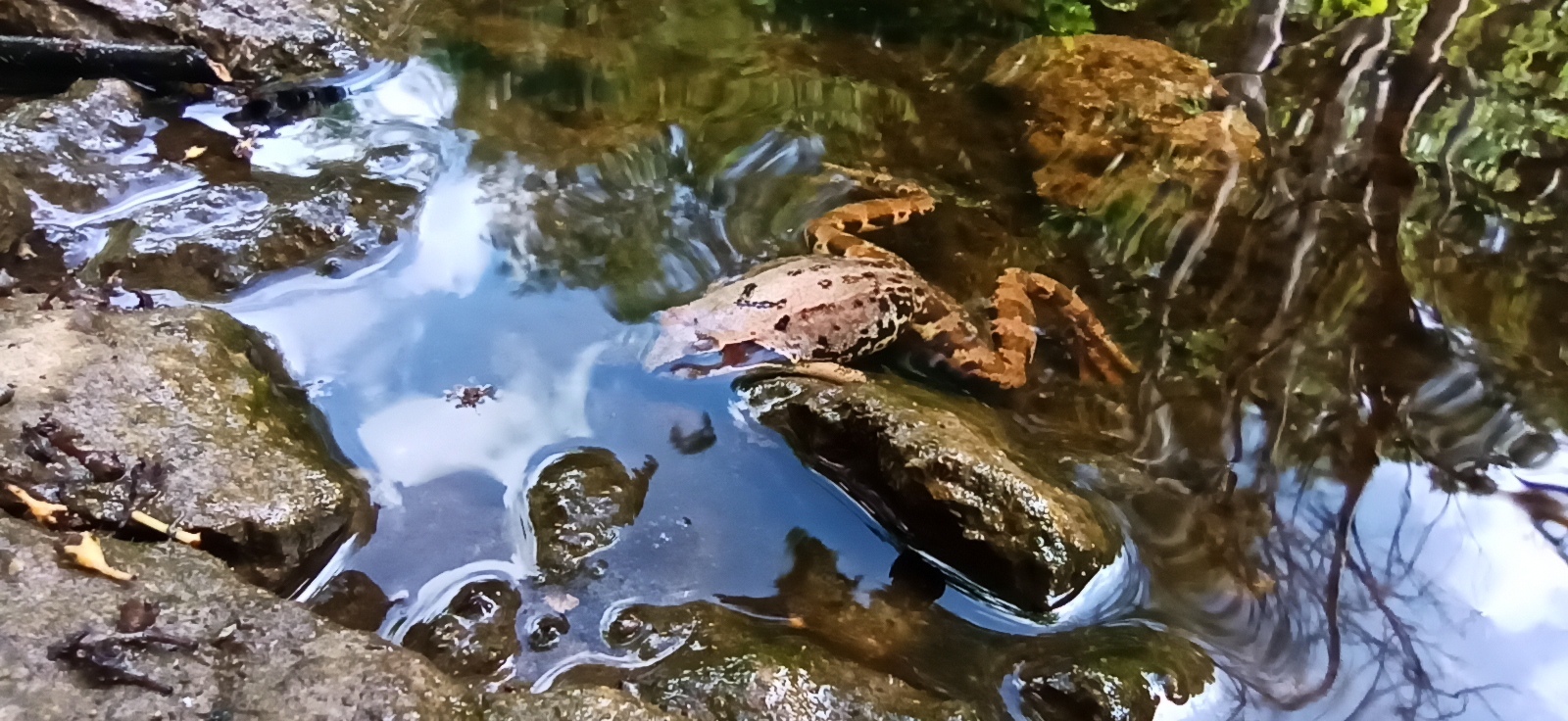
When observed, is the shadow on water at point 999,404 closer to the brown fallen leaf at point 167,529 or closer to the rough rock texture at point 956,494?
the rough rock texture at point 956,494

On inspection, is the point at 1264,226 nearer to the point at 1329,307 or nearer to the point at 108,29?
the point at 1329,307

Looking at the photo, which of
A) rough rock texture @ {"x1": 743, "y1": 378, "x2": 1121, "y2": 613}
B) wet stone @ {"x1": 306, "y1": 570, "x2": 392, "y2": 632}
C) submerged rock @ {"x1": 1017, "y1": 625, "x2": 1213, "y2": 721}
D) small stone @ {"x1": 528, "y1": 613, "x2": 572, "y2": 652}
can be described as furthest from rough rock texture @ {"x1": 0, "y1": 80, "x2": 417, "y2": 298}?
submerged rock @ {"x1": 1017, "y1": 625, "x2": 1213, "y2": 721}

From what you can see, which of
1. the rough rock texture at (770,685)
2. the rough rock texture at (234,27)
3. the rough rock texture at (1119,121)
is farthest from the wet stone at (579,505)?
the rough rock texture at (234,27)

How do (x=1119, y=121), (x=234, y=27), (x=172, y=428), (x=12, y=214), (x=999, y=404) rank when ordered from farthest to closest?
(x=1119, y=121)
(x=234, y=27)
(x=999, y=404)
(x=12, y=214)
(x=172, y=428)

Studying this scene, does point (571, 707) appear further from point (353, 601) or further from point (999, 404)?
point (999, 404)

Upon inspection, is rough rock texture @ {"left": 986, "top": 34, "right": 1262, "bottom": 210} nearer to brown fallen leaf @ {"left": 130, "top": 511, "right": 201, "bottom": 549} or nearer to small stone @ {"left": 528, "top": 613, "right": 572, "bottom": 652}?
small stone @ {"left": 528, "top": 613, "right": 572, "bottom": 652}

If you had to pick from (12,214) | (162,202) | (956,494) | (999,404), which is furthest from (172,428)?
(999,404)
